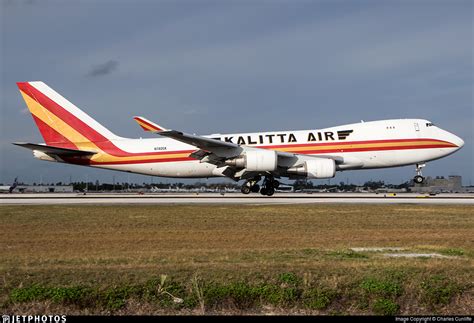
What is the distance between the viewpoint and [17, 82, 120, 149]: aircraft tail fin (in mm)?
41312

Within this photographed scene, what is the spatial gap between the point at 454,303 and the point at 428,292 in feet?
1.78

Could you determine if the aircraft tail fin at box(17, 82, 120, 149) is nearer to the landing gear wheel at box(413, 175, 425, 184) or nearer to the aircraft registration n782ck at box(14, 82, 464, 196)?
the aircraft registration n782ck at box(14, 82, 464, 196)

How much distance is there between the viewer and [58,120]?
136ft

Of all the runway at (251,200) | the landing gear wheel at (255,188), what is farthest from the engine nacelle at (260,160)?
the landing gear wheel at (255,188)

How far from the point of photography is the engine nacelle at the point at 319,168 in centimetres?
3675

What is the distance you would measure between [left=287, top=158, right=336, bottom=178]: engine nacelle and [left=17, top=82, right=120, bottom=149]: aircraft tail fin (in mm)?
15749

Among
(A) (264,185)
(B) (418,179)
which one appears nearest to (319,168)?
(A) (264,185)

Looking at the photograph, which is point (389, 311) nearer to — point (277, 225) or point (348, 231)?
point (348, 231)

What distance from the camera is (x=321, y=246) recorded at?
597 inches

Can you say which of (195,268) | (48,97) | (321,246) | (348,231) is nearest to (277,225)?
(348,231)

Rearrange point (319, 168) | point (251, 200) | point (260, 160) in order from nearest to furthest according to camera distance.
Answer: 1. point (251, 200)
2. point (260, 160)
3. point (319, 168)

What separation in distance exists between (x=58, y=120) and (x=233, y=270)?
33.7 metres

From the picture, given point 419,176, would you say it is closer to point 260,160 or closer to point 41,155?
point 260,160

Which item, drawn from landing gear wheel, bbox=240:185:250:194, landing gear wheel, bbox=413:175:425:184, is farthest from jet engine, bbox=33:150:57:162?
landing gear wheel, bbox=413:175:425:184
